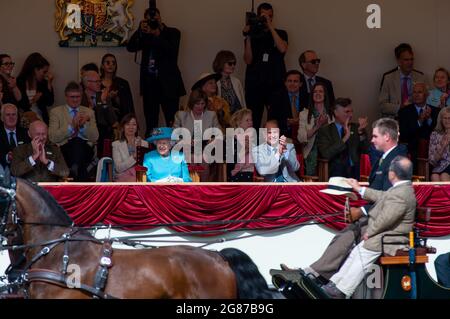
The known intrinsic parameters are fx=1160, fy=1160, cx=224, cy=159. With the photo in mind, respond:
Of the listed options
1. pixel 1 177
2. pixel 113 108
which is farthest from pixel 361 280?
pixel 113 108

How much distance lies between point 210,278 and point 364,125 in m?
7.09

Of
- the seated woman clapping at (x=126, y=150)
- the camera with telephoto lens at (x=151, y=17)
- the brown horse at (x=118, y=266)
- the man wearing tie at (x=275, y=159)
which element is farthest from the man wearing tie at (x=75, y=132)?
the brown horse at (x=118, y=266)

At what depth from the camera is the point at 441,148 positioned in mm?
15664

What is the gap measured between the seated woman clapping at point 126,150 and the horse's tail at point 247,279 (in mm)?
5124

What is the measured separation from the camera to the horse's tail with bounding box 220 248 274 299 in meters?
9.41

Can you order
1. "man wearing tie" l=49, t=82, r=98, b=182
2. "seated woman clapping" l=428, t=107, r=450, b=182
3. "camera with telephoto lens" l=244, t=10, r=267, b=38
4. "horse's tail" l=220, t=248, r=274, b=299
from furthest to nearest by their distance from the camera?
"camera with telephoto lens" l=244, t=10, r=267, b=38 < "seated woman clapping" l=428, t=107, r=450, b=182 < "man wearing tie" l=49, t=82, r=98, b=182 < "horse's tail" l=220, t=248, r=274, b=299

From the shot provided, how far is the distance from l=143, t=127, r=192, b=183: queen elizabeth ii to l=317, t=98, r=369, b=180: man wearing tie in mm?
2701

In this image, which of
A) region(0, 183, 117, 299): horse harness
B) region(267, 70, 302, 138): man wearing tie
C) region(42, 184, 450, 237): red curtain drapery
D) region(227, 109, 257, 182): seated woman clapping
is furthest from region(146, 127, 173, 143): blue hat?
region(0, 183, 117, 299): horse harness

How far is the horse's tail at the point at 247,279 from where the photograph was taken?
941 cm

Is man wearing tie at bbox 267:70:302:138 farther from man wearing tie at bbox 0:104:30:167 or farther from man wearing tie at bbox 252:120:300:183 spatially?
man wearing tie at bbox 0:104:30:167

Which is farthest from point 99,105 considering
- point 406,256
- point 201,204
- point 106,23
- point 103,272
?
point 103,272

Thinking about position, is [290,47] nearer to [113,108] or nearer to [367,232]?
[113,108]

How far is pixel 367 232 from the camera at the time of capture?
1048 cm

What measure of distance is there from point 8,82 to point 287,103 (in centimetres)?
388
